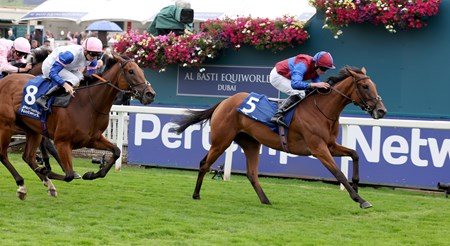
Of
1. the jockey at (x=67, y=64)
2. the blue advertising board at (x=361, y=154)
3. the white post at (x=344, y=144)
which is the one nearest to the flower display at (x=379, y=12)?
the blue advertising board at (x=361, y=154)

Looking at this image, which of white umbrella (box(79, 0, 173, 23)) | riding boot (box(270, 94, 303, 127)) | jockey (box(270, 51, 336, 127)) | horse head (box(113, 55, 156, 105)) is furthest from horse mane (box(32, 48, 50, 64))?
white umbrella (box(79, 0, 173, 23))

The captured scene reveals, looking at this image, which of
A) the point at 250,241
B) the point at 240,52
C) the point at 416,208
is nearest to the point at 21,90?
the point at 250,241

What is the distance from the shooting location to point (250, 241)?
7.08 metres

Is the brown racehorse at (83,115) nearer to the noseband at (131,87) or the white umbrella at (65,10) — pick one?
the noseband at (131,87)

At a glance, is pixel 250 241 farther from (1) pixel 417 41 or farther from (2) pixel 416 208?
(1) pixel 417 41

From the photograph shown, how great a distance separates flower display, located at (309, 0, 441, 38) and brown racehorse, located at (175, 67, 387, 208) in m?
3.22

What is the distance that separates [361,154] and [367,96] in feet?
8.04

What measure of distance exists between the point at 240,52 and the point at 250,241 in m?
6.85

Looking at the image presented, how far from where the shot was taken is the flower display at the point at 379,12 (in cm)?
1214

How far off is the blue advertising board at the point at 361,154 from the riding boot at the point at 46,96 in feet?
6.65

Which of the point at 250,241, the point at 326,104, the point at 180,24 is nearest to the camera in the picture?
the point at 250,241

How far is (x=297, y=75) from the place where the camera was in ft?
30.2

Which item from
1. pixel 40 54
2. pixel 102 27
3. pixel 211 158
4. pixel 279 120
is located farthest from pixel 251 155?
pixel 102 27

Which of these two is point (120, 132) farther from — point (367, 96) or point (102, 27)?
point (102, 27)
